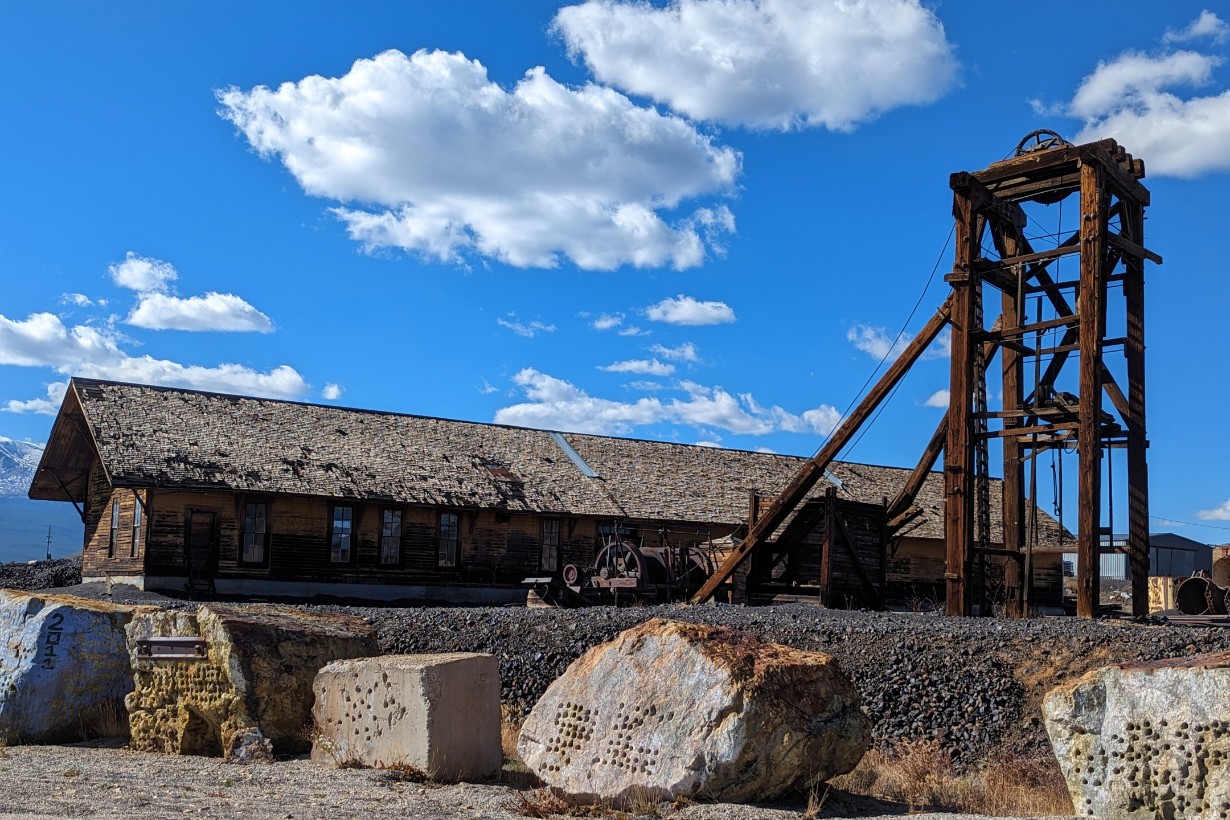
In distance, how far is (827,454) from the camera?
739 inches

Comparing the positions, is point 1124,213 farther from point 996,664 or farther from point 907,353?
point 996,664

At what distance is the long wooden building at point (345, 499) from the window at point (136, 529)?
7 centimetres

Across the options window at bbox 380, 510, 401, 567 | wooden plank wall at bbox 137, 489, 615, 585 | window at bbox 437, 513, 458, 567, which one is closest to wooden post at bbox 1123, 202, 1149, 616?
wooden plank wall at bbox 137, 489, 615, 585

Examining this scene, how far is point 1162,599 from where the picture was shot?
27.6 meters

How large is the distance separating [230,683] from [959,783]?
18.9 ft

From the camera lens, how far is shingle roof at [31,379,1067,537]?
2523 centimetres

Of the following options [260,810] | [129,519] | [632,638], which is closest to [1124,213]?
[632,638]

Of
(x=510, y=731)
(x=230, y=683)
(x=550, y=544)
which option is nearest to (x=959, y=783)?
(x=510, y=731)

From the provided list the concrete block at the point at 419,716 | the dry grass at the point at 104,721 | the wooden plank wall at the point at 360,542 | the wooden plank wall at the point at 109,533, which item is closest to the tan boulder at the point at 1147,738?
the concrete block at the point at 419,716

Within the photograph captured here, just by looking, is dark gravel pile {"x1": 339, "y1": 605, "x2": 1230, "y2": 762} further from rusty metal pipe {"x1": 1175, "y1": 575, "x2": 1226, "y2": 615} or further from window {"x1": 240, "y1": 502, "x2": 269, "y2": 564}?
window {"x1": 240, "y1": 502, "x2": 269, "y2": 564}

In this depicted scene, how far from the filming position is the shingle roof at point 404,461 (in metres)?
25.2

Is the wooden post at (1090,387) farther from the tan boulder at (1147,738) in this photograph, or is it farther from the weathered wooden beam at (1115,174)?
the tan boulder at (1147,738)

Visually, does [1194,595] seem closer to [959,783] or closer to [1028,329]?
[1028,329]

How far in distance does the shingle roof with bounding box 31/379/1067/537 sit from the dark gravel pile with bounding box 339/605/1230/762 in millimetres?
13306
